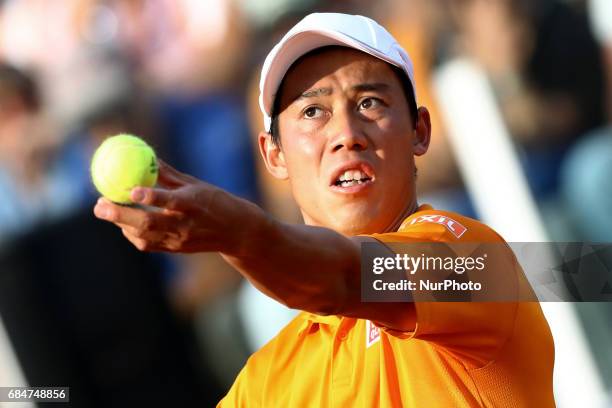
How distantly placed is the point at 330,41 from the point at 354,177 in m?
0.45

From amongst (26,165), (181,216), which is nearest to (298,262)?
(181,216)

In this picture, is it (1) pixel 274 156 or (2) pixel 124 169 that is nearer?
(2) pixel 124 169

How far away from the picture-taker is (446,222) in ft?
9.22

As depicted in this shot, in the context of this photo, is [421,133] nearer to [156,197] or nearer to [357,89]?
[357,89]

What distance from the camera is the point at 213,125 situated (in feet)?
22.6

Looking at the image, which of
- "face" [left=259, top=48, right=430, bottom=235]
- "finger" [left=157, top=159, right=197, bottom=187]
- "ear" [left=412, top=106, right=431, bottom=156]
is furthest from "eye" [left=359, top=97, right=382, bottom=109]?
"finger" [left=157, top=159, right=197, bottom=187]

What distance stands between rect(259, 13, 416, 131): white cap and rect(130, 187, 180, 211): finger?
4.19ft

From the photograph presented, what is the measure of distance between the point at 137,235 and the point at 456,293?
33.6 inches

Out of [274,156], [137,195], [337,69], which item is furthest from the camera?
[274,156]

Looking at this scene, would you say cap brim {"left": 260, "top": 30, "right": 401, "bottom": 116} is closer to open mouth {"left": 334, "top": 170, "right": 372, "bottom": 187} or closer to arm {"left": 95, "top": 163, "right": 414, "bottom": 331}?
open mouth {"left": 334, "top": 170, "right": 372, "bottom": 187}

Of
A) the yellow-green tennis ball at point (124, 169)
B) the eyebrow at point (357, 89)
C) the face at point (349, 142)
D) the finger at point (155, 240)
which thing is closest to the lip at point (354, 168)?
the face at point (349, 142)

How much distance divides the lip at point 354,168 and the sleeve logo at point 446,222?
0.31 m

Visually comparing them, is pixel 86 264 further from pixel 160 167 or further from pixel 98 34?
pixel 160 167

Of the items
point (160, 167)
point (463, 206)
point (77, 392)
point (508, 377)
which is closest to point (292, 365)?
point (508, 377)
